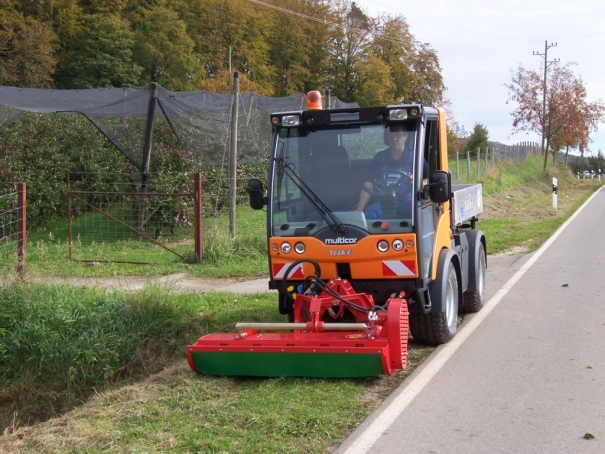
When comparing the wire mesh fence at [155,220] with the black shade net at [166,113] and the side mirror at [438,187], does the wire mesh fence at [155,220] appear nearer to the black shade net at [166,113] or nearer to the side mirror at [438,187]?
the black shade net at [166,113]

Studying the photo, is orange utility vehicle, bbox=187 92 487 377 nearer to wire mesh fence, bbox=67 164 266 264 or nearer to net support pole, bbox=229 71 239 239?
wire mesh fence, bbox=67 164 266 264

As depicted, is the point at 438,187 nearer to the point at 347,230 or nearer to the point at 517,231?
the point at 347,230

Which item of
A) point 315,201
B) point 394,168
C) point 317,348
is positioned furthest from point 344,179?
point 317,348

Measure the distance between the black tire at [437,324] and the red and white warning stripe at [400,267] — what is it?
0.64m

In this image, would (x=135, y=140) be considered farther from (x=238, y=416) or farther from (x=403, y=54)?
(x=403, y=54)

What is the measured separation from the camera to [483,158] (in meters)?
43.9

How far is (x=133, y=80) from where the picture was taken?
40062 millimetres

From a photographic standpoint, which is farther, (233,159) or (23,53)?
(23,53)

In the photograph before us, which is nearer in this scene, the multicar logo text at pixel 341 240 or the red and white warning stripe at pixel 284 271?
the multicar logo text at pixel 341 240

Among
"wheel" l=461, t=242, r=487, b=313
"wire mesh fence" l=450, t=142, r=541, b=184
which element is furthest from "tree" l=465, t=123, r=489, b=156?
"wheel" l=461, t=242, r=487, b=313

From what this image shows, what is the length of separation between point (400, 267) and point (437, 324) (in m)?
0.95

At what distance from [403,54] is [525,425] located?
48.0 m

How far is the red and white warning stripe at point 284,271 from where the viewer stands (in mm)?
7160

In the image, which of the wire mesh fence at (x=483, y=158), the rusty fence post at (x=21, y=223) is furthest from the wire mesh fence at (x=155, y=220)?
the wire mesh fence at (x=483, y=158)
